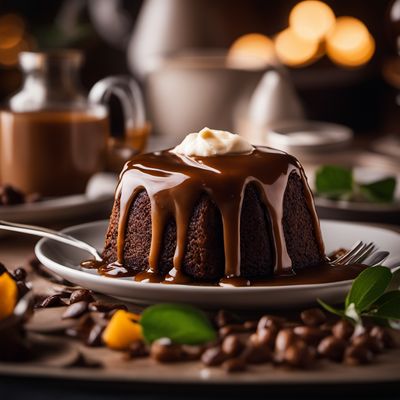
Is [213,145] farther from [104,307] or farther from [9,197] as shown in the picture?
[9,197]

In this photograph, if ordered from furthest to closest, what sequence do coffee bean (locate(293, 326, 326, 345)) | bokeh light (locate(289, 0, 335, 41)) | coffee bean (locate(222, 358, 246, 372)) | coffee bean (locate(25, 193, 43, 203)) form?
bokeh light (locate(289, 0, 335, 41)), coffee bean (locate(25, 193, 43, 203)), coffee bean (locate(293, 326, 326, 345)), coffee bean (locate(222, 358, 246, 372))

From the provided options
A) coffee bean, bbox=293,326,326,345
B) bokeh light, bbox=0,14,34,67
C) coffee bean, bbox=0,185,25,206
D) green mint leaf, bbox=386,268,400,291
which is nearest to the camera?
coffee bean, bbox=293,326,326,345

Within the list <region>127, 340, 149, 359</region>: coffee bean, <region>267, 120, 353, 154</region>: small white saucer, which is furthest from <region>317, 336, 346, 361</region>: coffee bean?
<region>267, 120, 353, 154</region>: small white saucer

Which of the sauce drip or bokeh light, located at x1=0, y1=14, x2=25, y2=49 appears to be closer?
Answer: the sauce drip

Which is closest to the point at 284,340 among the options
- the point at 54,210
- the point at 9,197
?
the point at 54,210

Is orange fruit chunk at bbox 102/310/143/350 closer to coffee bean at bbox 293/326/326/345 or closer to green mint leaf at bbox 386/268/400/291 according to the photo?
coffee bean at bbox 293/326/326/345

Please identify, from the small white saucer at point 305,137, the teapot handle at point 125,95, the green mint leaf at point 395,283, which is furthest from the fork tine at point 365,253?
the small white saucer at point 305,137
